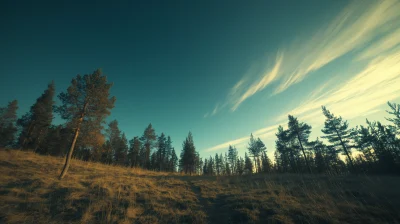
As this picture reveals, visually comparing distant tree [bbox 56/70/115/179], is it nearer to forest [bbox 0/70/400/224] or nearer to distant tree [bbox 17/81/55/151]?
forest [bbox 0/70/400/224]

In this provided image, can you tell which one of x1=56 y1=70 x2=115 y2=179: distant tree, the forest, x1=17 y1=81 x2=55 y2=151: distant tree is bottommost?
the forest

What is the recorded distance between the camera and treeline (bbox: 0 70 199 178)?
1288 cm

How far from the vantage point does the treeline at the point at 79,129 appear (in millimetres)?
12875

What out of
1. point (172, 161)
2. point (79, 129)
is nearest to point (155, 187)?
point (79, 129)

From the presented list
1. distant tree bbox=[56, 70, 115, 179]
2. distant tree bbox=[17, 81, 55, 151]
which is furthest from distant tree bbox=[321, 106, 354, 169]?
distant tree bbox=[17, 81, 55, 151]

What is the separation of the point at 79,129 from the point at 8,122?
1351 inches

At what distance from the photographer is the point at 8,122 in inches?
1128

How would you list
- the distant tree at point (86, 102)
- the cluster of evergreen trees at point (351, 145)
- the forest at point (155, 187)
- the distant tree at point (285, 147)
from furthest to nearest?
the distant tree at point (285, 147) → the cluster of evergreen trees at point (351, 145) → the distant tree at point (86, 102) → the forest at point (155, 187)

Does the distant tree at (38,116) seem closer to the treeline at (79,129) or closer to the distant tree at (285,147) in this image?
the treeline at (79,129)

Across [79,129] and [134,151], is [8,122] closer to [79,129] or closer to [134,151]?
[134,151]

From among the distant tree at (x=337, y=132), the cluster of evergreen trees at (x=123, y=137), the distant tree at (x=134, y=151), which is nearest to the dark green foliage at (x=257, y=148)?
Result: the cluster of evergreen trees at (x=123, y=137)

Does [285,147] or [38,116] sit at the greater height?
[38,116]

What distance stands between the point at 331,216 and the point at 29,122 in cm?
4592

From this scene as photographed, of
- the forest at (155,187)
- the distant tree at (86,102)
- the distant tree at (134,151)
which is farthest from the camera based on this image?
the distant tree at (134,151)
